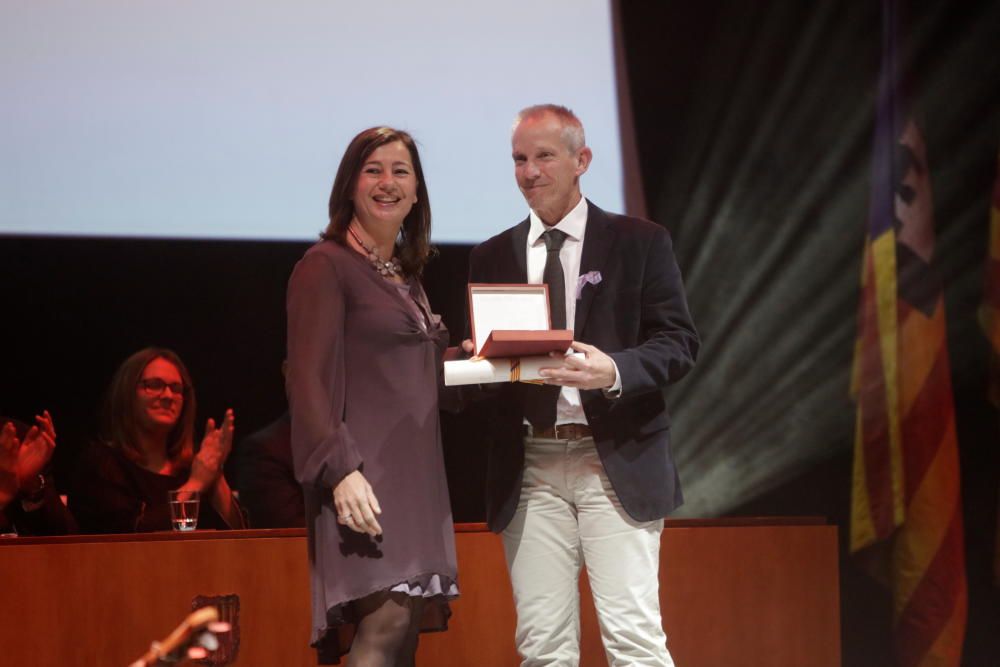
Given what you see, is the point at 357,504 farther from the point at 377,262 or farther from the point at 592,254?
the point at 592,254

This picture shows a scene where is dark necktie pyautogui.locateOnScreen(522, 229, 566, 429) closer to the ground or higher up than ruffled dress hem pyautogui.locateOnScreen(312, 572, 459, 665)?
higher up

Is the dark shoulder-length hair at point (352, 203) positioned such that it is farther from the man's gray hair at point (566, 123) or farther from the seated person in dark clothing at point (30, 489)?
the seated person in dark clothing at point (30, 489)

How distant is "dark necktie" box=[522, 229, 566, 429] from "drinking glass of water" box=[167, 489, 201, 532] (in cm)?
125

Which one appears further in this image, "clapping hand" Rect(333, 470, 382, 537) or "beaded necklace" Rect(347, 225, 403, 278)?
"beaded necklace" Rect(347, 225, 403, 278)

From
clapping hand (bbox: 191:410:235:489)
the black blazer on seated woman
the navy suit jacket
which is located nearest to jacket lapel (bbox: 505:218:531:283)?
the navy suit jacket

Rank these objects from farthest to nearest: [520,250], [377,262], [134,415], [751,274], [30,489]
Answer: [751,274] → [134,415] → [30,489] → [520,250] → [377,262]

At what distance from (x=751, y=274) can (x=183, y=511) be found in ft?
7.42

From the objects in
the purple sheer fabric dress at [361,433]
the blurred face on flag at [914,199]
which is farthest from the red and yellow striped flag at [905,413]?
the purple sheer fabric dress at [361,433]

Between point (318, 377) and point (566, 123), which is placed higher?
point (566, 123)

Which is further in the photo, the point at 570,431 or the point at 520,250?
the point at 520,250

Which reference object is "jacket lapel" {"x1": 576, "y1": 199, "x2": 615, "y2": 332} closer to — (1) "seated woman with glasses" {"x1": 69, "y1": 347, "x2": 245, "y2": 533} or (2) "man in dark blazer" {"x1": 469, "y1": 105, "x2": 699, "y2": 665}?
(2) "man in dark blazer" {"x1": 469, "y1": 105, "x2": 699, "y2": 665}

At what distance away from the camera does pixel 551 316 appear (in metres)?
2.21

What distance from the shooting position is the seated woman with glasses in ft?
11.1

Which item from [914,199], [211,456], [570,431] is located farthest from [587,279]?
[914,199]
